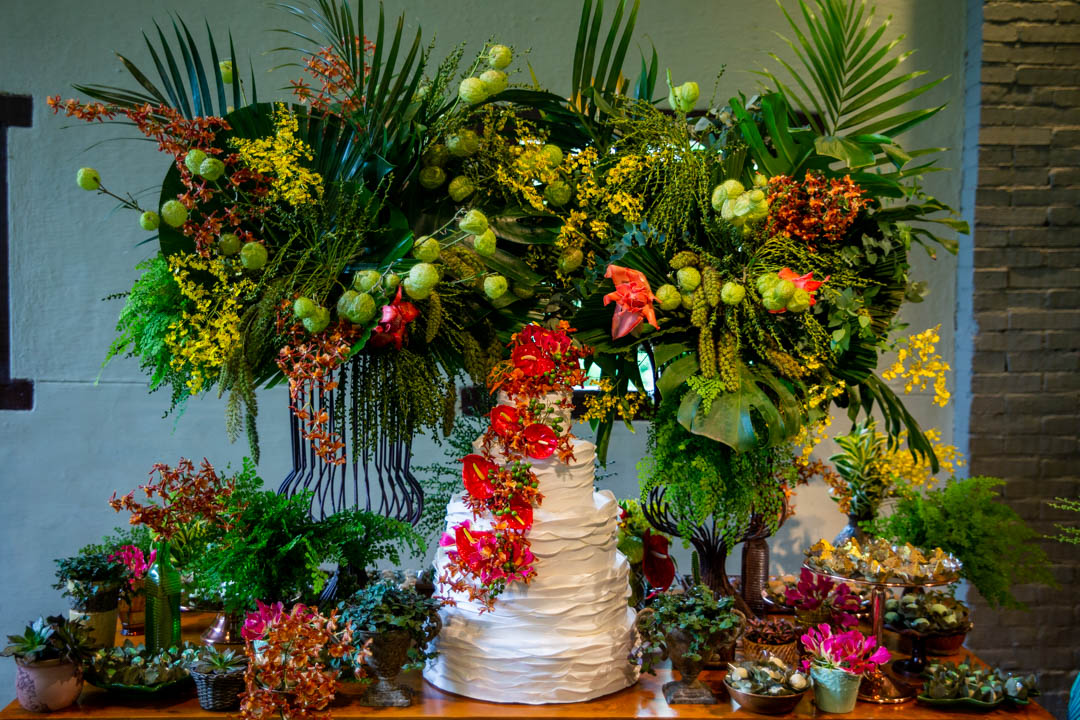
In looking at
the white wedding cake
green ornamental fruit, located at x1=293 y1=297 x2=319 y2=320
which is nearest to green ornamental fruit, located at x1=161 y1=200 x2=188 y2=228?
green ornamental fruit, located at x1=293 y1=297 x2=319 y2=320

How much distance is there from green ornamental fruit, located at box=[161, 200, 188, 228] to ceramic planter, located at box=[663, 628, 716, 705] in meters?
1.19

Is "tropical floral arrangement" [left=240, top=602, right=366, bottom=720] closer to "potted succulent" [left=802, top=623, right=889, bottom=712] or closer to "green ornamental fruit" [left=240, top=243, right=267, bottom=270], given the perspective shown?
"green ornamental fruit" [left=240, top=243, right=267, bottom=270]

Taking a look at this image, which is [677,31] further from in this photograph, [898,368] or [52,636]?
[52,636]

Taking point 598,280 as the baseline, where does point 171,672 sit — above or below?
below

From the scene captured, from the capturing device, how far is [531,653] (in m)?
1.79

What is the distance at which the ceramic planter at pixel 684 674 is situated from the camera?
1835 millimetres

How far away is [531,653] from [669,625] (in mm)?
275

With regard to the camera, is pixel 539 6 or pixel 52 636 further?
pixel 539 6

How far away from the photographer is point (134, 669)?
1.84 meters

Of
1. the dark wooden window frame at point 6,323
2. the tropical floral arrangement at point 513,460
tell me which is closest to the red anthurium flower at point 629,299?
the tropical floral arrangement at point 513,460

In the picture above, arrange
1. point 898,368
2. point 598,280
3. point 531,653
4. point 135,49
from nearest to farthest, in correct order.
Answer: point 531,653, point 598,280, point 898,368, point 135,49

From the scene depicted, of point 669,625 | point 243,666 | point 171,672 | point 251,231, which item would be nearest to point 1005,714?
point 669,625

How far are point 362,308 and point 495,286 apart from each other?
0.25 meters

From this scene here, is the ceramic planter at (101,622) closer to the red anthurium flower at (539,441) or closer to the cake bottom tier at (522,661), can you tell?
the cake bottom tier at (522,661)
